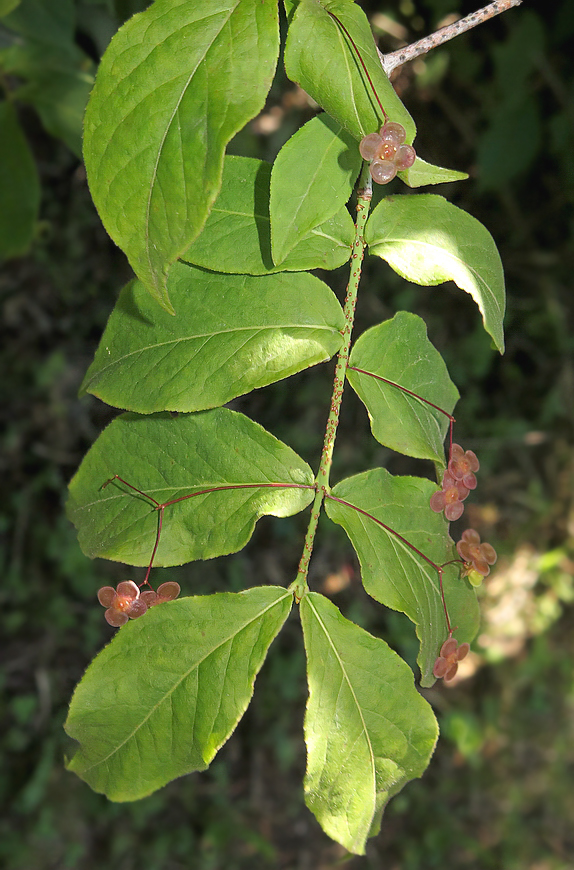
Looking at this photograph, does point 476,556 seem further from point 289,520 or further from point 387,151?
point 289,520

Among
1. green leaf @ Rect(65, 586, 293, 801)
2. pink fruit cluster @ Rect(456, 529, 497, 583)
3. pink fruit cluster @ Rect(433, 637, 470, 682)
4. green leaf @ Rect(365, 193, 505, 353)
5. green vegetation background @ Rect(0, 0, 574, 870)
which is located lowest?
green vegetation background @ Rect(0, 0, 574, 870)

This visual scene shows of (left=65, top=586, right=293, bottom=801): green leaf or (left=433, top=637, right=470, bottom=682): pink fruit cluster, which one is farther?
(left=433, top=637, right=470, bottom=682): pink fruit cluster

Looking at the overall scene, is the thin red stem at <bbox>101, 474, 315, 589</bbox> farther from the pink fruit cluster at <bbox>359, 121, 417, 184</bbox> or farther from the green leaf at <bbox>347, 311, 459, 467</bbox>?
the pink fruit cluster at <bbox>359, 121, 417, 184</bbox>

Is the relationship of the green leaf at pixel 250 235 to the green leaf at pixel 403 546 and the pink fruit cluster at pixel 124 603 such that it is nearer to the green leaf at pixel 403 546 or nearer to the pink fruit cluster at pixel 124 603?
the green leaf at pixel 403 546

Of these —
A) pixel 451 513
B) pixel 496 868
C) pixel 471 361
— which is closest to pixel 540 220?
pixel 471 361

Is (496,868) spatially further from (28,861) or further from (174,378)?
(174,378)

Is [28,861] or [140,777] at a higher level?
[140,777]

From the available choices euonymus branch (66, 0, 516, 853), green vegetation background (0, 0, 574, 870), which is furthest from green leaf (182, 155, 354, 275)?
green vegetation background (0, 0, 574, 870)

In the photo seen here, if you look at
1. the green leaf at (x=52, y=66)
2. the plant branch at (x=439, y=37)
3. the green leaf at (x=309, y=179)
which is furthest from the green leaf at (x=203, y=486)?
the green leaf at (x=52, y=66)
